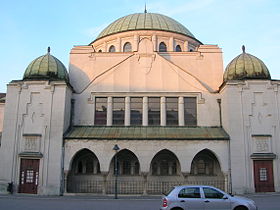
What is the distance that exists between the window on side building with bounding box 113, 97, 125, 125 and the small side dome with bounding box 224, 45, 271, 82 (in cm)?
908

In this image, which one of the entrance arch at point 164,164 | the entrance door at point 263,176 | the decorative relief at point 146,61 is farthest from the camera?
the decorative relief at point 146,61

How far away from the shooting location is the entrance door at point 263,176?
21938 millimetres

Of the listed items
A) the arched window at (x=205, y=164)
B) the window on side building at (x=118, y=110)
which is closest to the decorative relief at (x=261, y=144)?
the arched window at (x=205, y=164)

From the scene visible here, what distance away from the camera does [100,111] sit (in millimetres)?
25594

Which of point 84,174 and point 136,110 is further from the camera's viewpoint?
point 136,110

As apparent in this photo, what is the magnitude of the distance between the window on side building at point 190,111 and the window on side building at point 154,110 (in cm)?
237

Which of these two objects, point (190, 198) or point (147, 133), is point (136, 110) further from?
point (190, 198)

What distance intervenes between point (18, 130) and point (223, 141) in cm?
1600

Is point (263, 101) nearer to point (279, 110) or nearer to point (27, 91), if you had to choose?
point (279, 110)

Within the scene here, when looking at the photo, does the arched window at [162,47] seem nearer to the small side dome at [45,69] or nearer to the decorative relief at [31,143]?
the small side dome at [45,69]

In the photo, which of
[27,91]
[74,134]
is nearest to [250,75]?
[74,134]

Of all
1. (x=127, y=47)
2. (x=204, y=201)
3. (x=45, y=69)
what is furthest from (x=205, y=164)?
(x=127, y=47)

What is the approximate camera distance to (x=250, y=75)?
79.1 feet

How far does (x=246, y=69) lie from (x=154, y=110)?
27.1 ft
